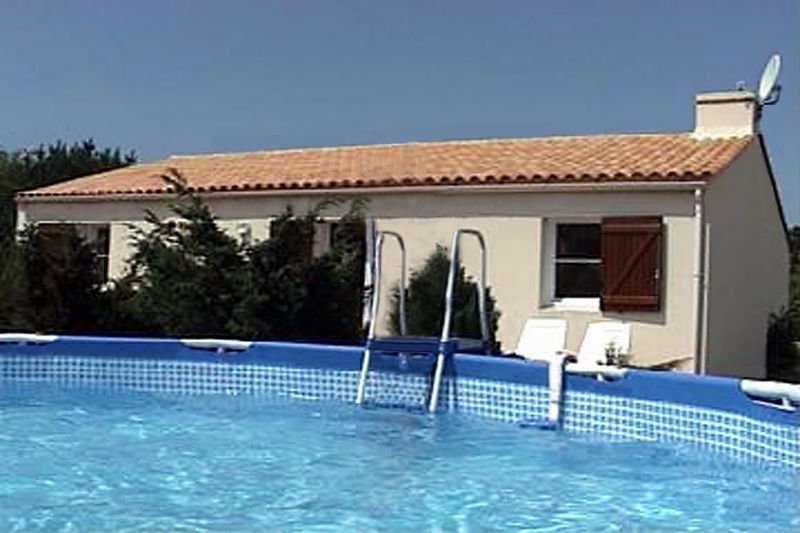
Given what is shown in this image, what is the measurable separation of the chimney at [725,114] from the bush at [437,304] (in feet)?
17.3

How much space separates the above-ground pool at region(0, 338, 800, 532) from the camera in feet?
21.9

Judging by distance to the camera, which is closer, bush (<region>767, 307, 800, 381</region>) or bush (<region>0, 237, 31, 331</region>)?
bush (<region>0, 237, 31, 331</region>)

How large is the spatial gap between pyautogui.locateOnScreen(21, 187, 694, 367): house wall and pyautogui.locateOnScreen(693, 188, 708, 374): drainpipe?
0.31 feet

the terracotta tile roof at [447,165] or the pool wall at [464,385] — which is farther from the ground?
the terracotta tile roof at [447,165]

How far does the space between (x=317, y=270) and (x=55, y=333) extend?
13.3 ft

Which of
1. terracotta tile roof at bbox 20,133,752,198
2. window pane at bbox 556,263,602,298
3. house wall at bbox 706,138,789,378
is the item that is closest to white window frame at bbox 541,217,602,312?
window pane at bbox 556,263,602,298

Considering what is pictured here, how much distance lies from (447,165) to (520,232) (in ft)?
9.13

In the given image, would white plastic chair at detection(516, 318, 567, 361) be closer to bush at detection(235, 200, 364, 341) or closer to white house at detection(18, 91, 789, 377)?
white house at detection(18, 91, 789, 377)

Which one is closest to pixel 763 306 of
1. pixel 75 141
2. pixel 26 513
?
pixel 26 513

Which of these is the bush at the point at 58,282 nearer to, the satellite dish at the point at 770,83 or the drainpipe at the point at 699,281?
the drainpipe at the point at 699,281

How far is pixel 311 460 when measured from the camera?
8.55m

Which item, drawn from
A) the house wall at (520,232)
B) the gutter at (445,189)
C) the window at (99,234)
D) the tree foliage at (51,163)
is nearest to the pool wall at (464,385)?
the house wall at (520,232)

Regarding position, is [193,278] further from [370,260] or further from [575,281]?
[575,281]

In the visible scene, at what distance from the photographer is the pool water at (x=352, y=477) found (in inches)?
256
